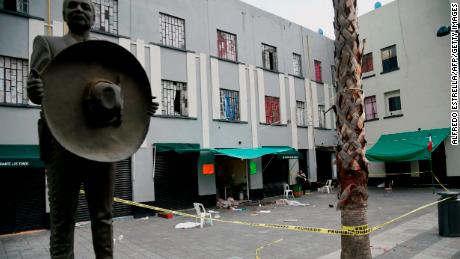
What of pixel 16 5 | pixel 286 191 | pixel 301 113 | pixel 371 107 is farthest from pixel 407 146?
pixel 16 5

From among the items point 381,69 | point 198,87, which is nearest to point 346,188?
point 198,87

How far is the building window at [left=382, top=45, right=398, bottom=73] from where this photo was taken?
75.6 feet

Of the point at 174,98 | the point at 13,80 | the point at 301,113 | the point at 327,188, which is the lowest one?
the point at 327,188

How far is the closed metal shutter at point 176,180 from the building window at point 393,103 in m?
14.7

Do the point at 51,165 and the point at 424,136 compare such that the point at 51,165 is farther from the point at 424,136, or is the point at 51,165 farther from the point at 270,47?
the point at 424,136

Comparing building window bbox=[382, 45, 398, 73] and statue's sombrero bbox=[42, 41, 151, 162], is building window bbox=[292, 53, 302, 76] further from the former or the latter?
statue's sombrero bbox=[42, 41, 151, 162]

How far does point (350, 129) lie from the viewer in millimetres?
4512

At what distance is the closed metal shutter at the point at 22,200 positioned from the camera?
1122 cm

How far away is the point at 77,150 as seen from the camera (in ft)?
7.69

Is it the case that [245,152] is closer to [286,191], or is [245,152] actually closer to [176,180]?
[176,180]

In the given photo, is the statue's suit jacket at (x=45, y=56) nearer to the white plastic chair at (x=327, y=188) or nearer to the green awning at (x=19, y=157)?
the green awning at (x=19, y=157)

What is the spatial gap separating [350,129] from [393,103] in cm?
2130

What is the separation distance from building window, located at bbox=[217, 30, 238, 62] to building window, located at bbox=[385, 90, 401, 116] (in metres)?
11.6

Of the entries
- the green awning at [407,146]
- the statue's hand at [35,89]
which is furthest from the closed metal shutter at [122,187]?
the green awning at [407,146]
